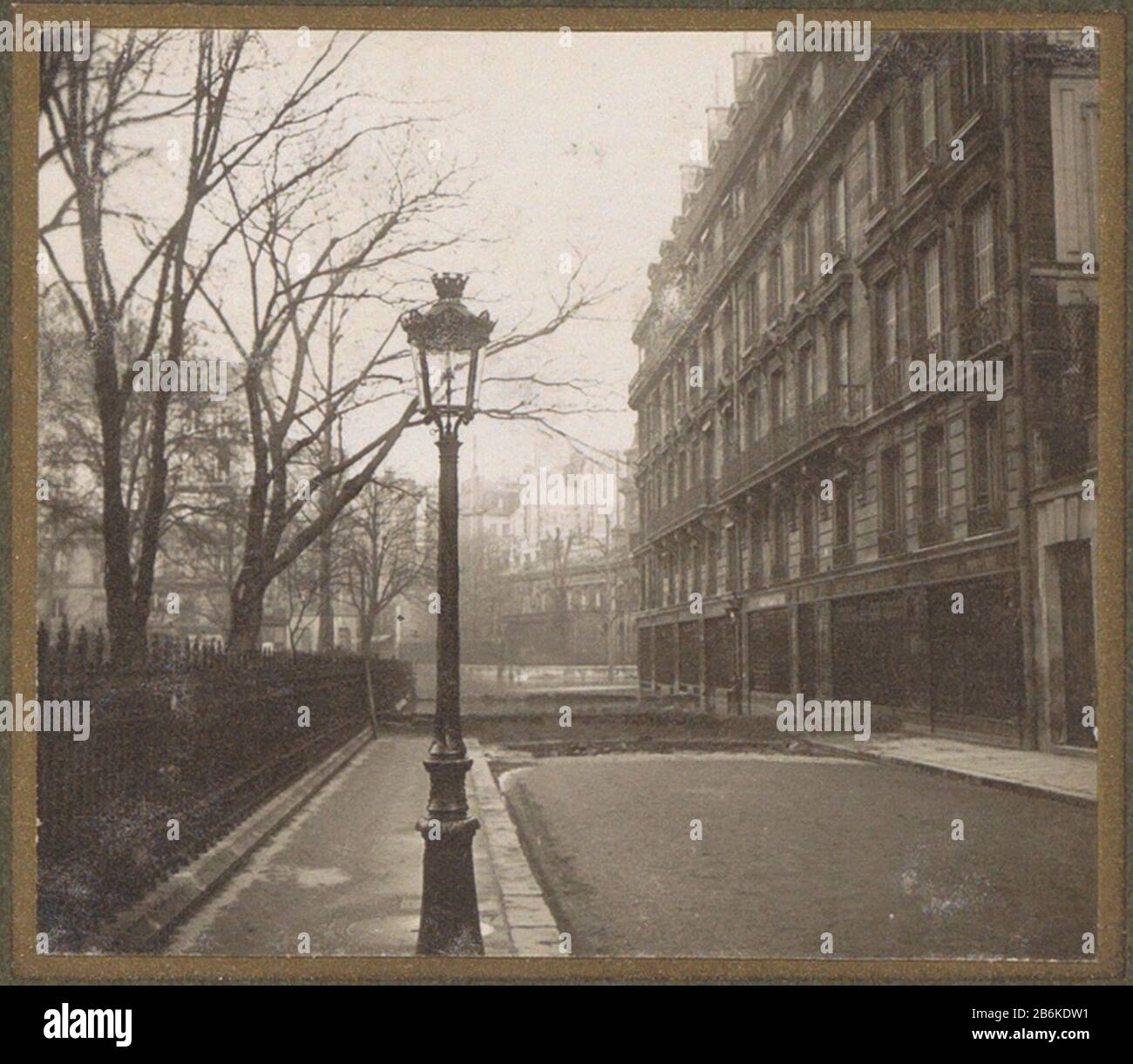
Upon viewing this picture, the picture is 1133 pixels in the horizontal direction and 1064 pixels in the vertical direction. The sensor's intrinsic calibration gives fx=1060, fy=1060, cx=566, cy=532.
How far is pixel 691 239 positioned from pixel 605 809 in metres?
5.76

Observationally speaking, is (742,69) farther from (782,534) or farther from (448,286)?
(782,534)

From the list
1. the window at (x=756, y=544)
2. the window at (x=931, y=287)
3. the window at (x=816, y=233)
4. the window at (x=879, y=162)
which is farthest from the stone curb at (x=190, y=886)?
the window at (x=879, y=162)

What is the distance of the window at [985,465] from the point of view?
6.61 m

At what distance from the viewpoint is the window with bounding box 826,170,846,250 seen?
730 centimetres

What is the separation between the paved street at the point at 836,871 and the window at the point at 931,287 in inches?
111

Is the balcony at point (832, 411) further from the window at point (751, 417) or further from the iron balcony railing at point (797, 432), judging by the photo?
the window at point (751, 417)

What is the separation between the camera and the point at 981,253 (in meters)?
7.16

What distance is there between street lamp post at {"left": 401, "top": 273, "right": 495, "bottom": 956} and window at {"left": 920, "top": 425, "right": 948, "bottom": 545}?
121 inches

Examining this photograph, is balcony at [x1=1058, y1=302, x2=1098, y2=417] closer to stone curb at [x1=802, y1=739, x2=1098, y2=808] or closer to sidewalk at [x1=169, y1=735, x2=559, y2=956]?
stone curb at [x1=802, y1=739, x2=1098, y2=808]

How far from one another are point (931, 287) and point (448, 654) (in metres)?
4.54

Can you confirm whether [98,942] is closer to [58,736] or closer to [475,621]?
[58,736]

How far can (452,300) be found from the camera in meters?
5.23

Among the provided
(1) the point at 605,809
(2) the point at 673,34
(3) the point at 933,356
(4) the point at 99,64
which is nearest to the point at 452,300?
(2) the point at 673,34

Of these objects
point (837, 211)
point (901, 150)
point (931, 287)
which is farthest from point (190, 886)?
point (901, 150)
